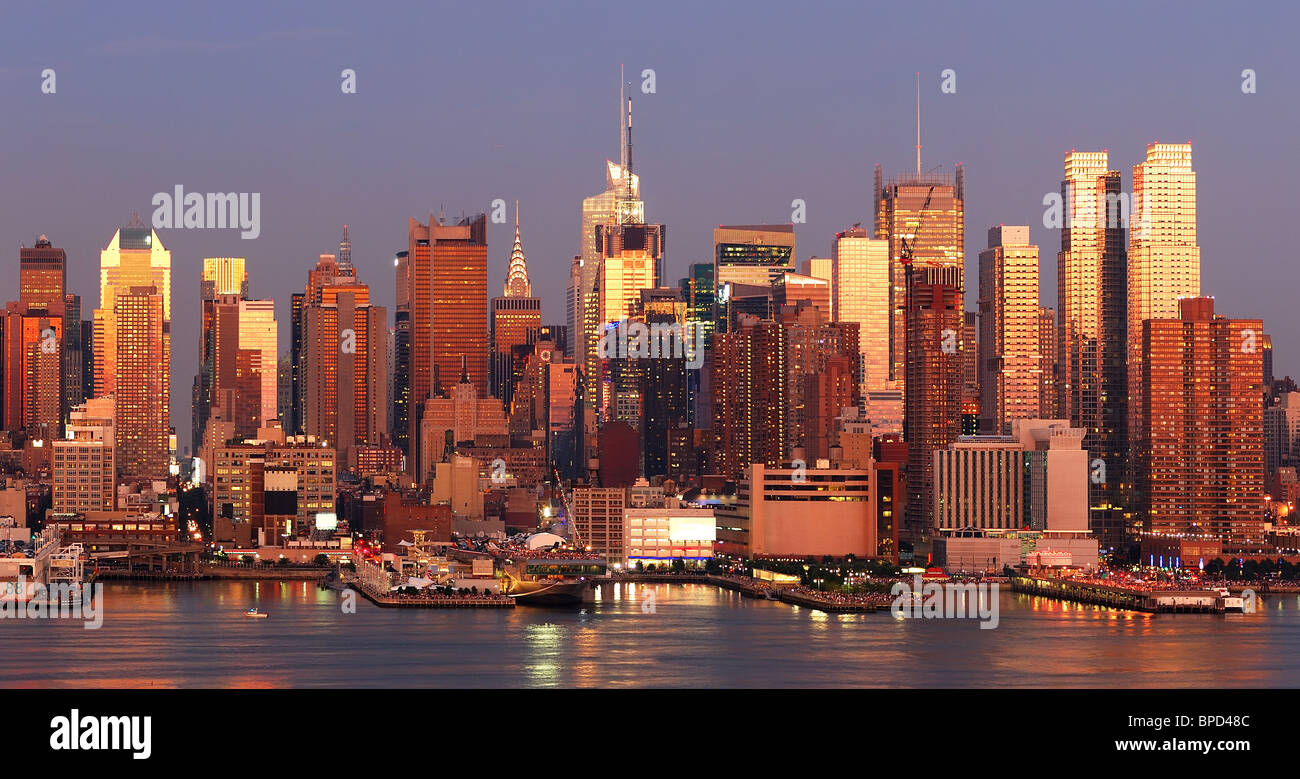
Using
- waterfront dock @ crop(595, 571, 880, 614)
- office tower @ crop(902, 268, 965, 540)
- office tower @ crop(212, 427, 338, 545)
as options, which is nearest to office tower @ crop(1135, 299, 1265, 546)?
office tower @ crop(902, 268, 965, 540)

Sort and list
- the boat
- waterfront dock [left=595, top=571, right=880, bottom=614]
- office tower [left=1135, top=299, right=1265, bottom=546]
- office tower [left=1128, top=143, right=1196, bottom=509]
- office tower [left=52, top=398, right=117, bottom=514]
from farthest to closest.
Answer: office tower [left=1128, top=143, right=1196, bottom=509] < office tower [left=52, top=398, right=117, bottom=514] < office tower [left=1135, top=299, right=1265, bottom=546] < the boat < waterfront dock [left=595, top=571, right=880, bottom=614]

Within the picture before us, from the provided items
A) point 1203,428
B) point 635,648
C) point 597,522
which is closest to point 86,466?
point 597,522

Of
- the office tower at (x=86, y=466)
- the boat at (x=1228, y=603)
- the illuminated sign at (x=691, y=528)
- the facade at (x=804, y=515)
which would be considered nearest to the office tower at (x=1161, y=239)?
the facade at (x=804, y=515)

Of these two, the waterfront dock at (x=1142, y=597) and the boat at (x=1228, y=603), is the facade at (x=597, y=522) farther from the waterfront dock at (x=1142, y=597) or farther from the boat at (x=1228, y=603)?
the boat at (x=1228, y=603)

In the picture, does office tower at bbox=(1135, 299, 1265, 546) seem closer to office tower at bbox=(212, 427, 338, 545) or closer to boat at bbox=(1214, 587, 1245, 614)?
boat at bbox=(1214, 587, 1245, 614)
